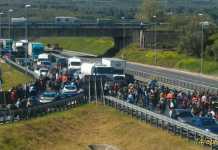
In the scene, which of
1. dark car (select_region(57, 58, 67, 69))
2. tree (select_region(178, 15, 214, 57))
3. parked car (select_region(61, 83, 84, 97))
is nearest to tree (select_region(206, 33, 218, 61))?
tree (select_region(178, 15, 214, 57))

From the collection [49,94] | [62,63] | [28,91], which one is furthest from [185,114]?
[62,63]

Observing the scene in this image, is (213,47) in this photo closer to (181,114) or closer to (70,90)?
(70,90)

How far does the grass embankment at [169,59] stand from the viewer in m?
99.1

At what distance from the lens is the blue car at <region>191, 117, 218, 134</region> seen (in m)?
36.9

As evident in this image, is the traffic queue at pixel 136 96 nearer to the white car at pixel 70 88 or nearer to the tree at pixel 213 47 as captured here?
the white car at pixel 70 88

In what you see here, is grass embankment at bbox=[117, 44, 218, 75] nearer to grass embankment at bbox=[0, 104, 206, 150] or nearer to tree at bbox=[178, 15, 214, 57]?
tree at bbox=[178, 15, 214, 57]

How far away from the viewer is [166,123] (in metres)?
39.5

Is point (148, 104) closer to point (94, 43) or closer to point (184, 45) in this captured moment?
point (184, 45)

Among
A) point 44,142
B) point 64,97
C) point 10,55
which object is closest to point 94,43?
point 10,55

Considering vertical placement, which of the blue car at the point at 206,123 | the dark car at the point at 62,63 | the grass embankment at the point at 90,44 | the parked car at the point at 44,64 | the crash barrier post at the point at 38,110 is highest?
the blue car at the point at 206,123

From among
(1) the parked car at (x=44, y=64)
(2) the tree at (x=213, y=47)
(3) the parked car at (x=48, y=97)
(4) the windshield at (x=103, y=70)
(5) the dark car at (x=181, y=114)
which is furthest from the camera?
(2) the tree at (x=213, y=47)

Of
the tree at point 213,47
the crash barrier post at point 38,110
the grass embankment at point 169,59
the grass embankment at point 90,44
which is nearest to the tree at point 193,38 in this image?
the tree at point 213,47

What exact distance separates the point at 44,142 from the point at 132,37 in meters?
102

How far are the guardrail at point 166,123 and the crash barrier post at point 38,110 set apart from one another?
2.07 meters
